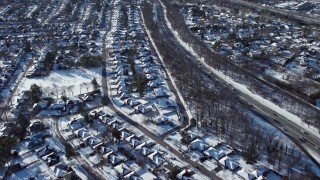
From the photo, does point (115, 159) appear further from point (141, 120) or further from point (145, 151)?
point (141, 120)

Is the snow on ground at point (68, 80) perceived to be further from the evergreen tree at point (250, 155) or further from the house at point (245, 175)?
the house at point (245, 175)

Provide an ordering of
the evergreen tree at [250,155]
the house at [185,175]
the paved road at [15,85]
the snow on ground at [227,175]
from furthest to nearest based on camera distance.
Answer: the paved road at [15,85] < the evergreen tree at [250,155] < the snow on ground at [227,175] < the house at [185,175]

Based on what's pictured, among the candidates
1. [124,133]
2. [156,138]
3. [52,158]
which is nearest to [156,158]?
[156,138]

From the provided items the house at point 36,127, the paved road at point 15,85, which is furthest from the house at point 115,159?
the paved road at point 15,85

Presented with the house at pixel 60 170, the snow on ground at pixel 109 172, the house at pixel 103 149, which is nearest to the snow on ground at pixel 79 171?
the house at pixel 60 170

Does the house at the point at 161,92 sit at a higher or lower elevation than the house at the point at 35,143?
higher

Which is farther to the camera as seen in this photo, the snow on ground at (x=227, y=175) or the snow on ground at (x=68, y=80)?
the snow on ground at (x=68, y=80)

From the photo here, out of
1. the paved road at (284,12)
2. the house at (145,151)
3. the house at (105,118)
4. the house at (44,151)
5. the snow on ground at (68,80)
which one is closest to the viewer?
the house at (145,151)

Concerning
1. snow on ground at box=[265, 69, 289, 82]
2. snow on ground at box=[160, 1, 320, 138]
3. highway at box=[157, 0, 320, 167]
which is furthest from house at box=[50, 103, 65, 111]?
snow on ground at box=[265, 69, 289, 82]

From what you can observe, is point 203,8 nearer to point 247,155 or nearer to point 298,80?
point 298,80

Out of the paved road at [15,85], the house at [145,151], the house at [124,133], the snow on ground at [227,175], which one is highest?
the snow on ground at [227,175]
